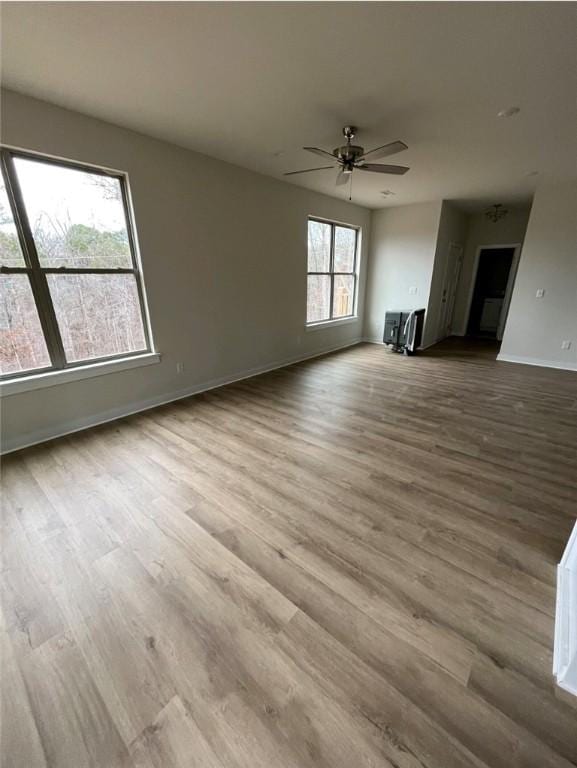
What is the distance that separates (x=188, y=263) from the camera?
11.6 feet

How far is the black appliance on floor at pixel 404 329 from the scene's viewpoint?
5719 mm

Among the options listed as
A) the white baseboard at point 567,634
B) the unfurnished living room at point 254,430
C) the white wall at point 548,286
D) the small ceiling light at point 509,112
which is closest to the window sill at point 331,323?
the unfurnished living room at point 254,430

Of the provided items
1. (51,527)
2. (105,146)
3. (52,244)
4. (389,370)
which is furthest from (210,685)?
(389,370)

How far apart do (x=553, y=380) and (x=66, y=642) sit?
5.80 m

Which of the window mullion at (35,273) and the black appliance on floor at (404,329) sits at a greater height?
the window mullion at (35,273)

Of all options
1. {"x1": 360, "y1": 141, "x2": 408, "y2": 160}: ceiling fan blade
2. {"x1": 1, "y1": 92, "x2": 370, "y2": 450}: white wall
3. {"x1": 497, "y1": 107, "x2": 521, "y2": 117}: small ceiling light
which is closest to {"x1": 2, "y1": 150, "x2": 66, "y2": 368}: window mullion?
{"x1": 1, "y1": 92, "x2": 370, "y2": 450}: white wall

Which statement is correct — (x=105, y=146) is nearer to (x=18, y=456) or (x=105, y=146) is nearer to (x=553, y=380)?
(x=18, y=456)

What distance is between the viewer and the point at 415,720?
41.1 inches

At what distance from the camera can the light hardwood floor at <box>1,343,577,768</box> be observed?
3.32 feet

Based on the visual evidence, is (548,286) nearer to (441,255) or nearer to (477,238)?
(441,255)

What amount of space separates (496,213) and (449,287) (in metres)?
1.68

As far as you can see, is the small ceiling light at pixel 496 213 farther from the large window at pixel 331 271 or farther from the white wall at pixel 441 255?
the large window at pixel 331 271

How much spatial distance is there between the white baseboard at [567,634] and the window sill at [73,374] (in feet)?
11.8

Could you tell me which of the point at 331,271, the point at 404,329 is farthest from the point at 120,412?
the point at 404,329
